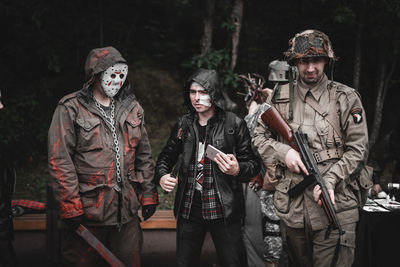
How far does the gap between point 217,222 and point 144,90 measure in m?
6.36

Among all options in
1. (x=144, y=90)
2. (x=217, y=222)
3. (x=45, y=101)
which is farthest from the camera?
(x=144, y=90)

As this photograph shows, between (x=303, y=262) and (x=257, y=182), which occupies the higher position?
(x=257, y=182)

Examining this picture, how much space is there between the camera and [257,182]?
388 centimetres

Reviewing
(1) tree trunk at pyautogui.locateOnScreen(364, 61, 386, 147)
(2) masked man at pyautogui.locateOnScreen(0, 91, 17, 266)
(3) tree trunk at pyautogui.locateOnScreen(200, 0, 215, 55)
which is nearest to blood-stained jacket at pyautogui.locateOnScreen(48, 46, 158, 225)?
(2) masked man at pyautogui.locateOnScreen(0, 91, 17, 266)

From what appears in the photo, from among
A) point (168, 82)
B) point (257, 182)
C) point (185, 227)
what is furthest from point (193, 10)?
point (185, 227)

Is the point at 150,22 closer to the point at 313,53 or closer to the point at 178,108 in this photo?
the point at 178,108

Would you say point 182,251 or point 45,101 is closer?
point 182,251

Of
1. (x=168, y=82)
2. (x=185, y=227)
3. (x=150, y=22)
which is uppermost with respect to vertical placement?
(x=150, y=22)

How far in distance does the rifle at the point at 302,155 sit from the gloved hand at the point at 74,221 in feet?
5.11

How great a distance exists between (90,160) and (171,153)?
0.70m

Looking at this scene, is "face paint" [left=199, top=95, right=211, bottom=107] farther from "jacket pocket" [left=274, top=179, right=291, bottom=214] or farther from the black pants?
"jacket pocket" [left=274, top=179, right=291, bottom=214]

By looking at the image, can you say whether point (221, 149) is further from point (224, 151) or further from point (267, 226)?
point (267, 226)

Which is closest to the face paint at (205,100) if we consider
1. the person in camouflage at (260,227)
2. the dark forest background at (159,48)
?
the person in camouflage at (260,227)

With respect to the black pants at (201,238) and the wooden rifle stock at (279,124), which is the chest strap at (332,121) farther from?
the black pants at (201,238)
